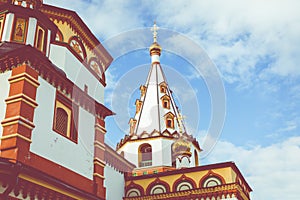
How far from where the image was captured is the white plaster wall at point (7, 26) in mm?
11641

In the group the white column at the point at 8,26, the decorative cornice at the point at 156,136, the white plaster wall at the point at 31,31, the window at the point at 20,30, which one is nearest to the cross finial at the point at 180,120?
the decorative cornice at the point at 156,136

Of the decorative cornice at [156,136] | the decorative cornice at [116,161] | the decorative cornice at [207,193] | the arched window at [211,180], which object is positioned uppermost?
the decorative cornice at [156,136]

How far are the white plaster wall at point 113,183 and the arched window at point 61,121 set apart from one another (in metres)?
5.51

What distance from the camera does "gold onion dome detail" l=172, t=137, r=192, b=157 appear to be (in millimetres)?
21598

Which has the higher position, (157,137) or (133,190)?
(157,137)

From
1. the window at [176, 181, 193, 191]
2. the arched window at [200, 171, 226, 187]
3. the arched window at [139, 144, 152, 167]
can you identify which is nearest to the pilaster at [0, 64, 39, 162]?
the window at [176, 181, 193, 191]

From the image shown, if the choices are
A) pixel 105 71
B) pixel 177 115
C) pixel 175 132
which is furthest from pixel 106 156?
pixel 177 115

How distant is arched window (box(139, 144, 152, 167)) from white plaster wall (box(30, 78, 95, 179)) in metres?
10.2

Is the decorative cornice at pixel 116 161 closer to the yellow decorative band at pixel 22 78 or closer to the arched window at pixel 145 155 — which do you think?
the arched window at pixel 145 155

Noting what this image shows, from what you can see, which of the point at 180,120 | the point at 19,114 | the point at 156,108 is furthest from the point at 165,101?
the point at 19,114

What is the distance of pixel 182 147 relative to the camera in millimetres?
22234

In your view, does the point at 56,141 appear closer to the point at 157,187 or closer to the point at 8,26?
the point at 8,26

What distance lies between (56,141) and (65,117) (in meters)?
1.11

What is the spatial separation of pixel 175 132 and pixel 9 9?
14.2 meters
